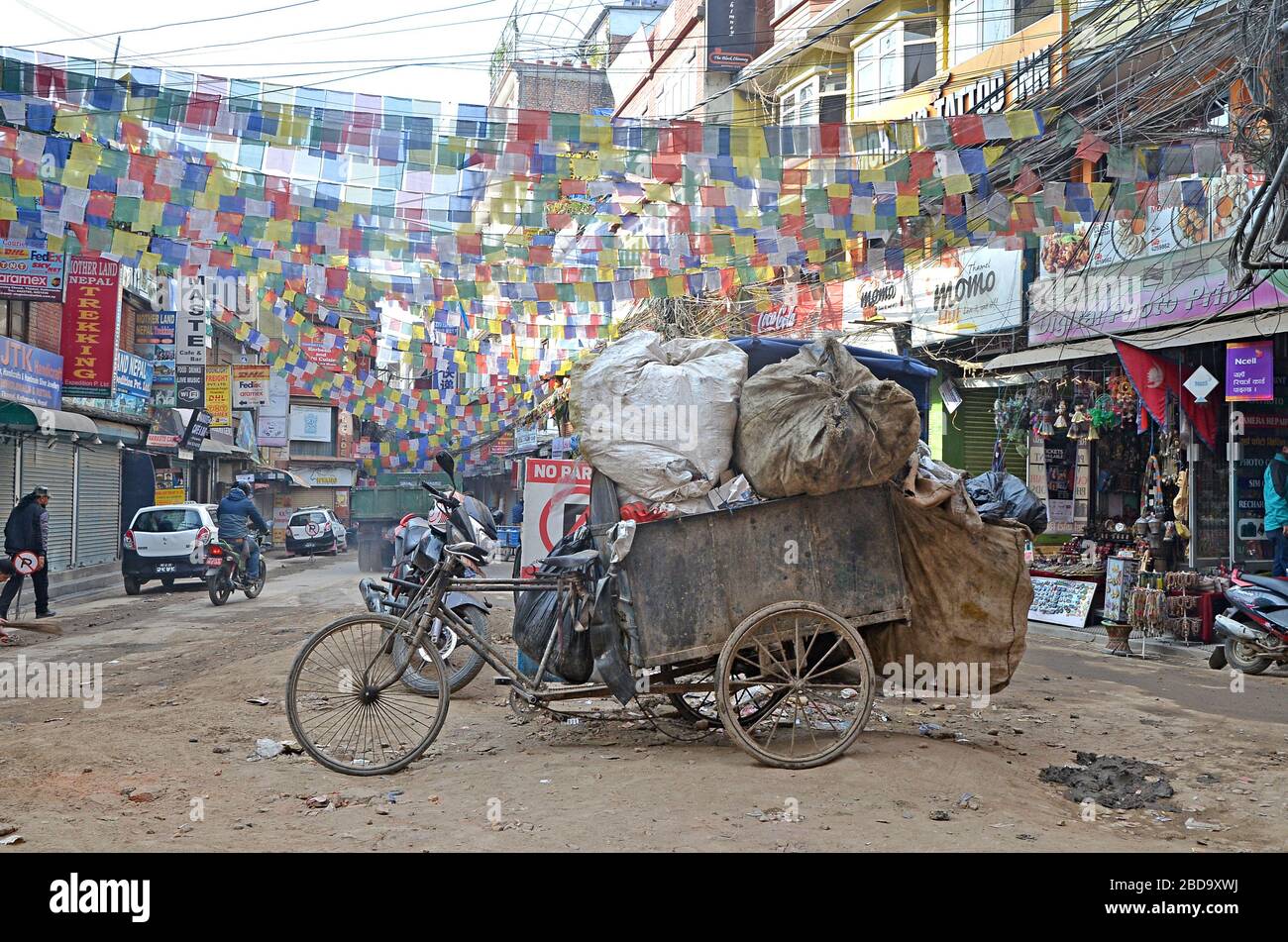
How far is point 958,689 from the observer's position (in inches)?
246

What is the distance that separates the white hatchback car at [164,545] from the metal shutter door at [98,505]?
719 cm

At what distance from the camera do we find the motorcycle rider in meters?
17.8

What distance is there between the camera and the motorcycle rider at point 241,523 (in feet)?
58.5

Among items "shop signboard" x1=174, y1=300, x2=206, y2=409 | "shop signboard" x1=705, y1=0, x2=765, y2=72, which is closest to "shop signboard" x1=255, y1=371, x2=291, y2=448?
"shop signboard" x1=174, y1=300, x2=206, y2=409

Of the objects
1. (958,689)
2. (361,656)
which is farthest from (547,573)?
(958,689)

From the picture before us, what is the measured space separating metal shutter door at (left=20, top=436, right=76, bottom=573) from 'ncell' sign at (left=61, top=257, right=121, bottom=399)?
205 cm

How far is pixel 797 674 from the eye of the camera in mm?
→ 5801

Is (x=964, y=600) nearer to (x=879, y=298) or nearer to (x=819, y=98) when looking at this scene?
(x=879, y=298)

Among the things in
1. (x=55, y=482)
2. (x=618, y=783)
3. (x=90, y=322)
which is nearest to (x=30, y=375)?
(x=90, y=322)

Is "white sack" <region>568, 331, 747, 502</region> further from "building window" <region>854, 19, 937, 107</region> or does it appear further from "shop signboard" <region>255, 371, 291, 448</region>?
"shop signboard" <region>255, 371, 291, 448</region>

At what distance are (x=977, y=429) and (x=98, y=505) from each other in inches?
826

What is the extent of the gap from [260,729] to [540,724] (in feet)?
5.83

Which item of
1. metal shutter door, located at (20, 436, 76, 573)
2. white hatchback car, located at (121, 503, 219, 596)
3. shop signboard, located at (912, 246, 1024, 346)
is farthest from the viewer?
metal shutter door, located at (20, 436, 76, 573)

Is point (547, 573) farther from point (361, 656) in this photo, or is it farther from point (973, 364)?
A: point (973, 364)
